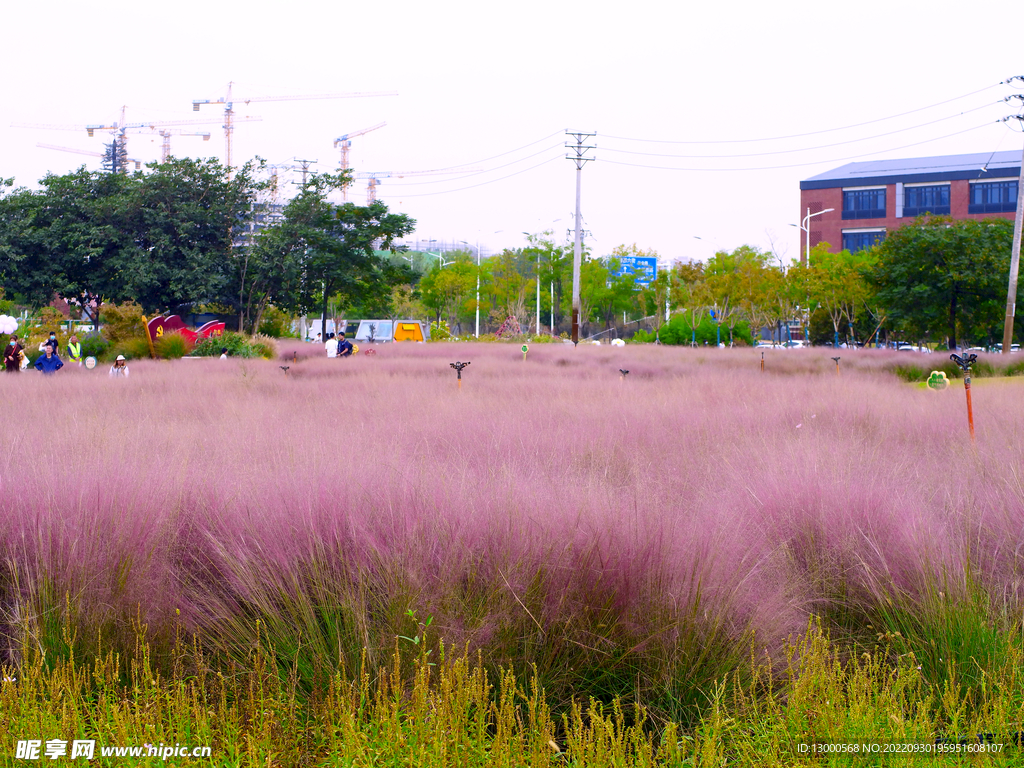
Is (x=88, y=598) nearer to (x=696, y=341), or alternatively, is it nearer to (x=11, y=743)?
(x=11, y=743)

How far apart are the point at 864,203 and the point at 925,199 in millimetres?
5645

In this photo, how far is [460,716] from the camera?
2828 mm


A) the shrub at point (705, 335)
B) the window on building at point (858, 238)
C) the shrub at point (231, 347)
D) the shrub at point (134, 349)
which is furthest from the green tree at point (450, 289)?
the shrub at point (134, 349)

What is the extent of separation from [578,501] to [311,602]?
1.40m

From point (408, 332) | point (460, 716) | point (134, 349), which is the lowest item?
point (460, 716)

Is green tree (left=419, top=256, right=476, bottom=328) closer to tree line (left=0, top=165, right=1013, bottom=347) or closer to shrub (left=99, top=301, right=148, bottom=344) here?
tree line (left=0, top=165, right=1013, bottom=347)

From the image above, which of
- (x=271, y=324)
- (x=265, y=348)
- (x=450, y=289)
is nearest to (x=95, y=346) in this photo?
(x=265, y=348)

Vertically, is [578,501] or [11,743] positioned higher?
[578,501]

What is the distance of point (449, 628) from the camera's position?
10.9 ft

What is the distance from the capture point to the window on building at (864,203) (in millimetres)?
83938

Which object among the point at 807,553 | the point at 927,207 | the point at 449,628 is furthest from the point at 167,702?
the point at 927,207

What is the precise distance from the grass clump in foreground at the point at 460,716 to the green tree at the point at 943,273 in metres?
37.2

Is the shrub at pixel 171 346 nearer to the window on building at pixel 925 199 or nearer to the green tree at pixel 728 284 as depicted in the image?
the green tree at pixel 728 284

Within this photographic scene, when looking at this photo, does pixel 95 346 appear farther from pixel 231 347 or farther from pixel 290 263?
pixel 290 263
